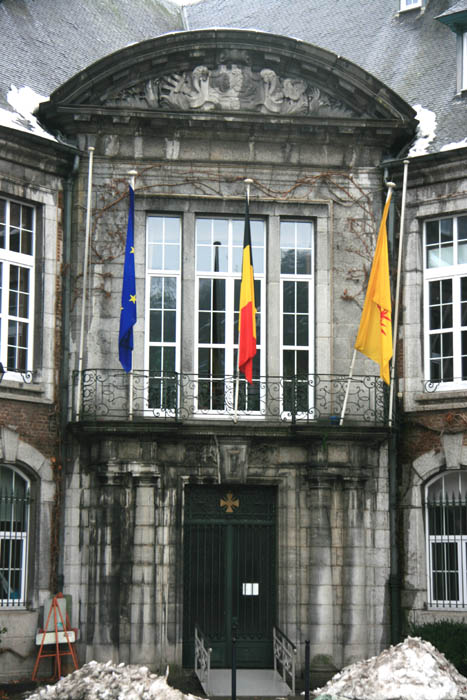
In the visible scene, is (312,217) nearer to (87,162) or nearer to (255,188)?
(255,188)

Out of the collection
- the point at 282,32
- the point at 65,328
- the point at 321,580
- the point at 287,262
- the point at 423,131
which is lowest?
the point at 321,580

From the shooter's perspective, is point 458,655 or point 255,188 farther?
point 255,188

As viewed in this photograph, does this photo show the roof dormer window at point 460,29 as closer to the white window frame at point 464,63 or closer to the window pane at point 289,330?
the white window frame at point 464,63

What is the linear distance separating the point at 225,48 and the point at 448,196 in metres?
4.01

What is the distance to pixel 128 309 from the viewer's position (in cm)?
1908

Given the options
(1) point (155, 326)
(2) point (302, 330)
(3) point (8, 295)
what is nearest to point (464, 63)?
(2) point (302, 330)

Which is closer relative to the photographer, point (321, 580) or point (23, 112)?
point (321, 580)

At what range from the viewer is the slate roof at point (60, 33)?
21000mm

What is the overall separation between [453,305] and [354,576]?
4.24 meters

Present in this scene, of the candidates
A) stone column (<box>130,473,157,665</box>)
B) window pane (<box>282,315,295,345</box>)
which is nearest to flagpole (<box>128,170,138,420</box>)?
stone column (<box>130,473,157,665</box>)

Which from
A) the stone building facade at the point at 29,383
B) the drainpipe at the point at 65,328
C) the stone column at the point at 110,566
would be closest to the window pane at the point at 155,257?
the drainpipe at the point at 65,328

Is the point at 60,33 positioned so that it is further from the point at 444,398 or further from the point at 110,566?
the point at 110,566

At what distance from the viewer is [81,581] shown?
1927 cm

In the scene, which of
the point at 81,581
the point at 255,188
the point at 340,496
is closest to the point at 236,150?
the point at 255,188
